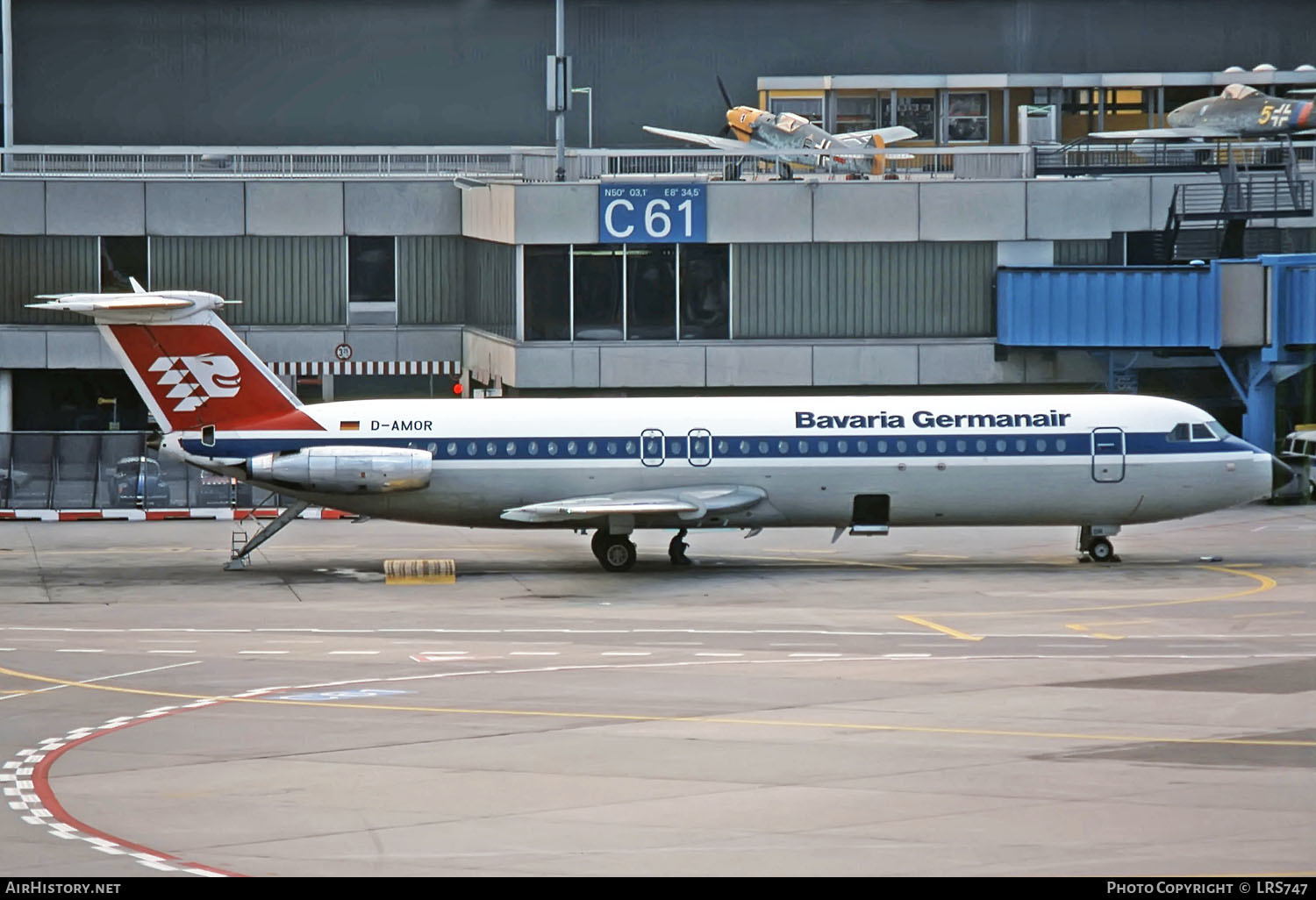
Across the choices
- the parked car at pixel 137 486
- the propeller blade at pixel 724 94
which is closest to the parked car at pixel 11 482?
the parked car at pixel 137 486

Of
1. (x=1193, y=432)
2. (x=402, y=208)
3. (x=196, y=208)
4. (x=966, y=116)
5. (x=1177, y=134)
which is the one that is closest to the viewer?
(x=1193, y=432)

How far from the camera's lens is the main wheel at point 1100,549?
43.9 metres

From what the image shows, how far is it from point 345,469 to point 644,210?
1589 cm

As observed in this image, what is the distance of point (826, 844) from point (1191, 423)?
2552 centimetres

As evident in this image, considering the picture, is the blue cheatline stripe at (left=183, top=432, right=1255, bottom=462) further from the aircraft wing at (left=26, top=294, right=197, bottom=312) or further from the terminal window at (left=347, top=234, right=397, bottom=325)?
the terminal window at (left=347, top=234, right=397, bottom=325)

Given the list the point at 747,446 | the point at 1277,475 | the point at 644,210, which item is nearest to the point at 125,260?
the point at 644,210

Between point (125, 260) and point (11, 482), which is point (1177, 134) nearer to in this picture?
point (125, 260)

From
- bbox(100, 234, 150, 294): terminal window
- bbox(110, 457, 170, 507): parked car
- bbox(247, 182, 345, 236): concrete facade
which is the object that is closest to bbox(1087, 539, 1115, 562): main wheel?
bbox(110, 457, 170, 507): parked car

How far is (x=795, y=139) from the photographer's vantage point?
6800cm

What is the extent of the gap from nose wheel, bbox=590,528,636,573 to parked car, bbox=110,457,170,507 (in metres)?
16.0

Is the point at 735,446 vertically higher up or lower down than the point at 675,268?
lower down

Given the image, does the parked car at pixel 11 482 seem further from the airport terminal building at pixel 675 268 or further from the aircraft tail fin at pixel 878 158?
the aircraft tail fin at pixel 878 158

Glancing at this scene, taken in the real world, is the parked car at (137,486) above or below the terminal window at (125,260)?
below

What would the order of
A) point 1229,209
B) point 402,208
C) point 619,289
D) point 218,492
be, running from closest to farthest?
point 218,492
point 619,289
point 1229,209
point 402,208
